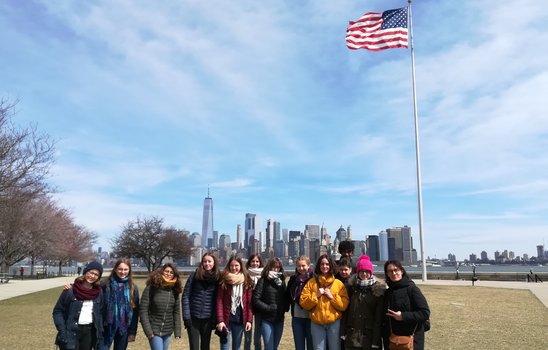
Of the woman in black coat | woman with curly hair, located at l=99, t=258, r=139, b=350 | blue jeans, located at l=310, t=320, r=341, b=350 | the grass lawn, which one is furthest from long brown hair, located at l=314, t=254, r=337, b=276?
the grass lawn

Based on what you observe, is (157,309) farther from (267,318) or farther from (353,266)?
(353,266)

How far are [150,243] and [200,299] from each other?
39.5 m

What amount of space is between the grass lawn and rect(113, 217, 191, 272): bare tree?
999 inches

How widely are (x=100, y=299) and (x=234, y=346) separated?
2090mm

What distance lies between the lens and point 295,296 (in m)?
6.34

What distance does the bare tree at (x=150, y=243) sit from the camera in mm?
43094

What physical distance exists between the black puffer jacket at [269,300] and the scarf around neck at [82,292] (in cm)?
225

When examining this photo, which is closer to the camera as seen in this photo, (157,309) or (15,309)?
(157,309)

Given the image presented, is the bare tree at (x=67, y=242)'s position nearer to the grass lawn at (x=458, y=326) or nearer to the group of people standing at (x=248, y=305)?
the grass lawn at (x=458, y=326)

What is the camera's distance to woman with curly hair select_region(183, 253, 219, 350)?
6.33 m

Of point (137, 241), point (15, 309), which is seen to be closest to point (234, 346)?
point (15, 309)

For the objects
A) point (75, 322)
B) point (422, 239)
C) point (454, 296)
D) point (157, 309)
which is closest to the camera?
point (75, 322)

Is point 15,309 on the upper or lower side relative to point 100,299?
lower

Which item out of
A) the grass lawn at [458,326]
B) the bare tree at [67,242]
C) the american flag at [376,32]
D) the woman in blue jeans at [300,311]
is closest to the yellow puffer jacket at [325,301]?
the woman in blue jeans at [300,311]
